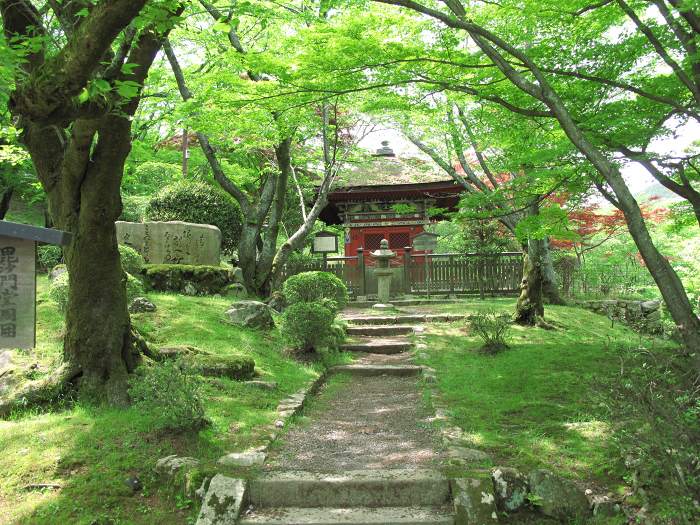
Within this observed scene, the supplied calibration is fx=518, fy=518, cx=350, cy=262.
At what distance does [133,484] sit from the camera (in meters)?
4.41

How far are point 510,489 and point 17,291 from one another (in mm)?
4278

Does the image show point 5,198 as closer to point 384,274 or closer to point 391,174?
point 384,274

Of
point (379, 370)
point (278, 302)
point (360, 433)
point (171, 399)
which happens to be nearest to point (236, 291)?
point (278, 302)

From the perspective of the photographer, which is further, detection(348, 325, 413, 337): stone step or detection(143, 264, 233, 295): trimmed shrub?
detection(348, 325, 413, 337): stone step

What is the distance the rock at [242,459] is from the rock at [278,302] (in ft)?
24.8

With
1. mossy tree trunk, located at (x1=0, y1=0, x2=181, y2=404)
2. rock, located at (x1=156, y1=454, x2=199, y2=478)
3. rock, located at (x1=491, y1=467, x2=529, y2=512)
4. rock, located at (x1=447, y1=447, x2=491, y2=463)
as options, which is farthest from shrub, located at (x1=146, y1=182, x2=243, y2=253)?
rock, located at (x1=491, y1=467, x2=529, y2=512)

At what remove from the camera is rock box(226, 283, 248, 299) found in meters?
12.4

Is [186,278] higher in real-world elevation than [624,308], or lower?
higher

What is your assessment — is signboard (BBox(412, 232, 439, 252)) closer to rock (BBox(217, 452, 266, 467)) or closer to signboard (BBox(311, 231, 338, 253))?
signboard (BBox(311, 231, 338, 253))

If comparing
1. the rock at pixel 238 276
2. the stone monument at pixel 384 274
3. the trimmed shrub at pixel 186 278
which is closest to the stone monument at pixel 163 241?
the trimmed shrub at pixel 186 278

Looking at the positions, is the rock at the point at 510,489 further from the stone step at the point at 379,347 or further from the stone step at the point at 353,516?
the stone step at the point at 379,347

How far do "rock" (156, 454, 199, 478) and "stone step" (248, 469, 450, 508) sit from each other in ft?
1.98

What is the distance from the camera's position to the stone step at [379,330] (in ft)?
39.1

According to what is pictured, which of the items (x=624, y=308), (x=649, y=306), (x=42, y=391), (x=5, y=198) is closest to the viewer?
(x=42, y=391)
